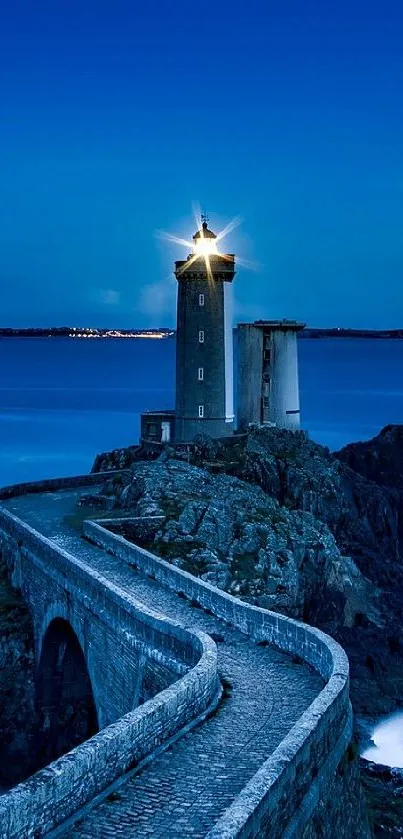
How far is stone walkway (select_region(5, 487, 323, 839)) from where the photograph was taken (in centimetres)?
961

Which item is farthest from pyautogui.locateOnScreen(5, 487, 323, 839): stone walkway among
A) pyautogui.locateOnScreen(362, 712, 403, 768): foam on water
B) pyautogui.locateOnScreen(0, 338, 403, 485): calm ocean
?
pyautogui.locateOnScreen(0, 338, 403, 485): calm ocean

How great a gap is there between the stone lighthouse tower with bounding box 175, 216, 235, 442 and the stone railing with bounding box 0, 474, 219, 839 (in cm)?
2151

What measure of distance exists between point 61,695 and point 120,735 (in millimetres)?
12711

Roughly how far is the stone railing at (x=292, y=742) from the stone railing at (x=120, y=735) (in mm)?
1599

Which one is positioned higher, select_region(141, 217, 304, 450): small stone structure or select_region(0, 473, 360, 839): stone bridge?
select_region(141, 217, 304, 450): small stone structure

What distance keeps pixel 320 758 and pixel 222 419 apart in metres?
29.1

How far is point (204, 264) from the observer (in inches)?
1560

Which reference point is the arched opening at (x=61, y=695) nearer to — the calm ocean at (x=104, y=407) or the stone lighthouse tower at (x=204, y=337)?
the stone lighthouse tower at (x=204, y=337)

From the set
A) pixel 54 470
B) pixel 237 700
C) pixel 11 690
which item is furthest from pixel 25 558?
pixel 54 470

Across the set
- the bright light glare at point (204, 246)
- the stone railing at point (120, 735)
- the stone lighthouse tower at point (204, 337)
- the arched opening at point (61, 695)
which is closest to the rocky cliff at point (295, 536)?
the stone lighthouse tower at point (204, 337)

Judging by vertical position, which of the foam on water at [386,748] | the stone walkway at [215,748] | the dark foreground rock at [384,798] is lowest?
the foam on water at [386,748]

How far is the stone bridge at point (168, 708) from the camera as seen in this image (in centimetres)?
960

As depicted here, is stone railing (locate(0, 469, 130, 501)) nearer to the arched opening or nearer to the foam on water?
the arched opening

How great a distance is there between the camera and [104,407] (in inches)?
3723
